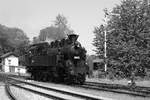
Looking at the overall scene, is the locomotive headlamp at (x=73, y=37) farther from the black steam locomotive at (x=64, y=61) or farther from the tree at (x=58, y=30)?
the tree at (x=58, y=30)

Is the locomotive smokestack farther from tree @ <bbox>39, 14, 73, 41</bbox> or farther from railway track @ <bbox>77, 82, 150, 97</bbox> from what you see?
tree @ <bbox>39, 14, 73, 41</bbox>

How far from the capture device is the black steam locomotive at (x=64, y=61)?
24312 mm

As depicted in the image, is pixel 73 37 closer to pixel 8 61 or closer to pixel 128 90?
pixel 128 90

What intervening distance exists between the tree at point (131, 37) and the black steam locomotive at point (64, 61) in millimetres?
4248

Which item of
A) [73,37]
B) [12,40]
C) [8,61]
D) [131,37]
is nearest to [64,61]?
[73,37]

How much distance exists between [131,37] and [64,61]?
688 cm

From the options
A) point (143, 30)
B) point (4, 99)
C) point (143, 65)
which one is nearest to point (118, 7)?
point (143, 30)

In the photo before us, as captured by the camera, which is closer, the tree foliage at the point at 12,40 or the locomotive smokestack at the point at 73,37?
the locomotive smokestack at the point at 73,37

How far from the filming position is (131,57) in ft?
65.2

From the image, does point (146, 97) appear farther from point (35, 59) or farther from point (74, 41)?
point (35, 59)

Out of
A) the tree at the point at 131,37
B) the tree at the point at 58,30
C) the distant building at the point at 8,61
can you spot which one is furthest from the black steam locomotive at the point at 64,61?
the tree at the point at 58,30

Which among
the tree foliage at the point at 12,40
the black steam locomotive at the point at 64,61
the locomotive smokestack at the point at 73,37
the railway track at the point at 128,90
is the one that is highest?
the tree foliage at the point at 12,40

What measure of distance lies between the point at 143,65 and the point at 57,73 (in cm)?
791

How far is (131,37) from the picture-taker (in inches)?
778
